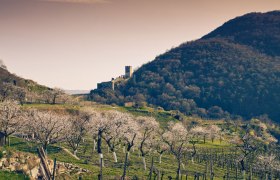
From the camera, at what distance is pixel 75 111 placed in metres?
141

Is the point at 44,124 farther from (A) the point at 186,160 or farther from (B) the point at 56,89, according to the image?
(B) the point at 56,89

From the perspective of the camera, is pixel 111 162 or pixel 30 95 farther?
pixel 30 95

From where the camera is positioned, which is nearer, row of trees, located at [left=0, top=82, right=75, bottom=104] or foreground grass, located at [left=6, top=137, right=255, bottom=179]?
foreground grass, located at [left=6, top=137, right=255, bottom=179]

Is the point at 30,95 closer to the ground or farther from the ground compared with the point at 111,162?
farther from the ground

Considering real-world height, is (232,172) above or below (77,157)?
below

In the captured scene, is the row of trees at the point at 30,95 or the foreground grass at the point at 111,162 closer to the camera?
the foreground grass at the point at 111,162

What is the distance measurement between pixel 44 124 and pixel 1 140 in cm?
960

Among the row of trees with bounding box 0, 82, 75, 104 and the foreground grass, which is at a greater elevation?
the row of trees with bounding box 0, 82, 75, 104

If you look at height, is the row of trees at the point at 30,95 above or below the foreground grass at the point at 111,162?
above

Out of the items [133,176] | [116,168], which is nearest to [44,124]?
[116,168]

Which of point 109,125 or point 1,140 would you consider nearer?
point 1,140

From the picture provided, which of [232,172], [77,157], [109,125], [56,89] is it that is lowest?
[232,172]

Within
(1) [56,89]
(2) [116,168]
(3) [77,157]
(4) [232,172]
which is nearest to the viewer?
(2) [116,168]

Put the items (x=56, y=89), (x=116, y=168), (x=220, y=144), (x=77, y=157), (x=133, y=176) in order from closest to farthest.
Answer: (x=133, y=176) < (x=116, y=168) < (x=77, y=157) < (x=220, y=144) < (x=56, y=89)
